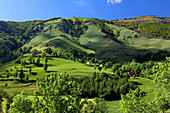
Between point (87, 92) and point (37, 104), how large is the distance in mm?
60713

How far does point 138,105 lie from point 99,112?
9750 millimetres

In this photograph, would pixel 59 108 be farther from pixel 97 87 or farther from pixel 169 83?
pixel 97 87

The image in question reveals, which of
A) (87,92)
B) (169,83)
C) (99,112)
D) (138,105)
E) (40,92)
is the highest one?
(169,83)

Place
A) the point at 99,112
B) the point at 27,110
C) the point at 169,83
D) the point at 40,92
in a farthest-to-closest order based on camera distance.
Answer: the point at 99,112 < the point at 27,110 < the point at 40,92 < the point at 169,83

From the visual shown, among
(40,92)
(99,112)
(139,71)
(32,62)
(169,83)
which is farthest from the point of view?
(32,62)

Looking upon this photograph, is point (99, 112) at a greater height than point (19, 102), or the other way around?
point (19, 102)

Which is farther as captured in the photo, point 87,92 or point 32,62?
point 32,62

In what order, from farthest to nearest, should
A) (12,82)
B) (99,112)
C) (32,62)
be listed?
(32,62) < (12,82) < (99,112)

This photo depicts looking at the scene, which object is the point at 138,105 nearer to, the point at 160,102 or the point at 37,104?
the point at 160,102

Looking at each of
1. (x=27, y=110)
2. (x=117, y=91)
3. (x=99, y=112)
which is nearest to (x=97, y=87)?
(x=117, y=91)

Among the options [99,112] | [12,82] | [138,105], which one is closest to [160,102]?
[138,105]

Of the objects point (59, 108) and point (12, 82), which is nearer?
point (59, 108)

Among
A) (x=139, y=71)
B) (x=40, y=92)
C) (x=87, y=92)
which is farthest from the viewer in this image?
(x=139, y=71)

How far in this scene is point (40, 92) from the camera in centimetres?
2589
